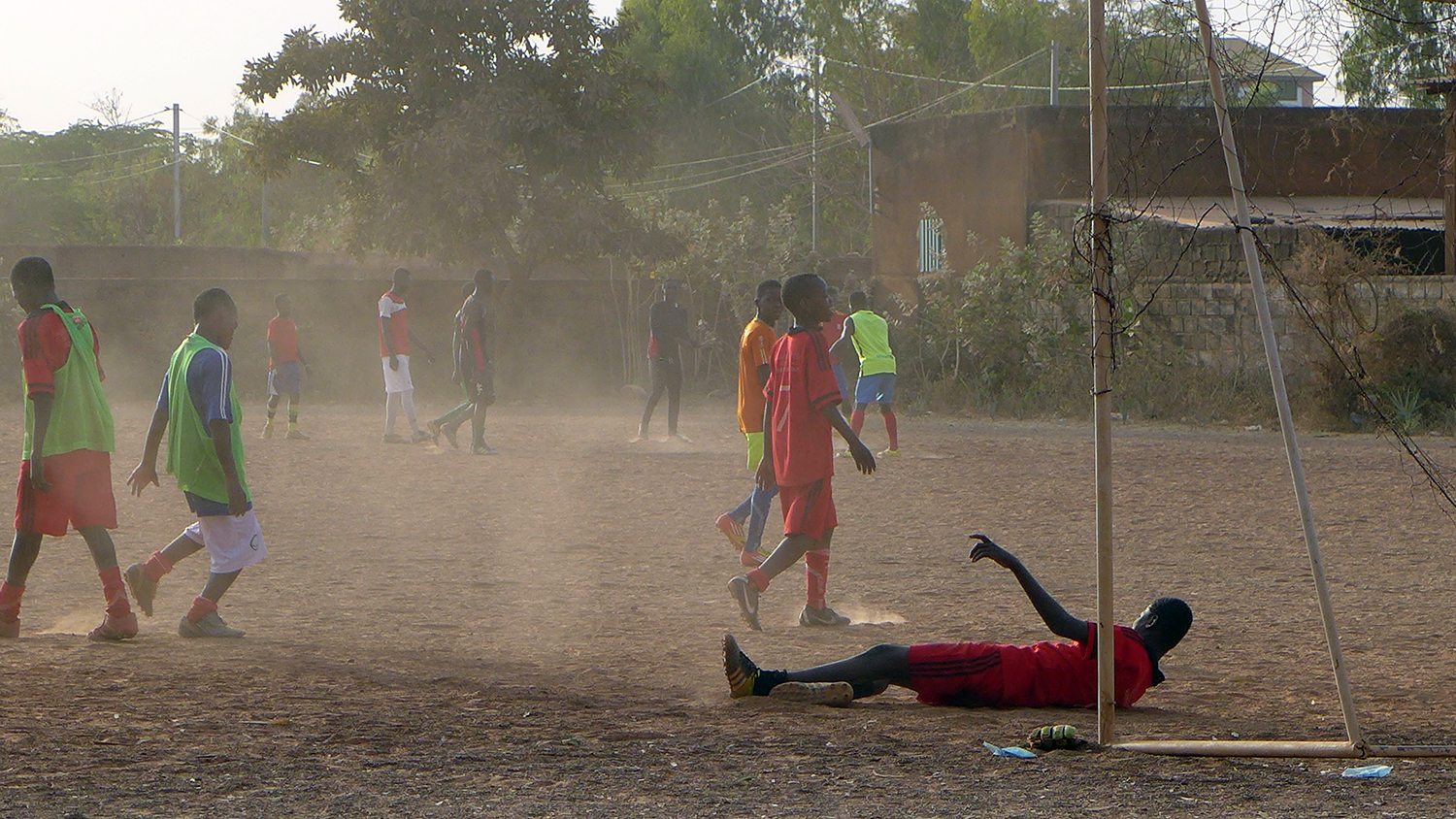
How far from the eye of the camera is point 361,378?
23578 millimetres

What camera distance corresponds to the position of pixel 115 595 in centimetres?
608

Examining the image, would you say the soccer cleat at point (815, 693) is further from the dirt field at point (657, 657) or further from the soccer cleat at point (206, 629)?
the soccer cleat at point (206, 629)

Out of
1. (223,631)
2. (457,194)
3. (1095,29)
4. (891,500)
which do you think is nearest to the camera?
(1095,29)

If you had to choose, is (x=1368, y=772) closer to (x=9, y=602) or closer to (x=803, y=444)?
(x=803, y=444)

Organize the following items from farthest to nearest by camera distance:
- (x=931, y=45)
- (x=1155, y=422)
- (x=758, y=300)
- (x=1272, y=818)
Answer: (x=931, y=45), (x=1155, y=422), (x=758, y=300), (x=1272, y=818)

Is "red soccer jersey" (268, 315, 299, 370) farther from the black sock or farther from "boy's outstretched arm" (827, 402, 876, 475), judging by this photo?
the black sock

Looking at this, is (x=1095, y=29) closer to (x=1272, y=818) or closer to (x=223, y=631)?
(x=1272, y=818)

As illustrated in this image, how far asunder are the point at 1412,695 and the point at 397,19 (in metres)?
20.7

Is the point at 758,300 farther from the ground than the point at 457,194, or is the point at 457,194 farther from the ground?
the point at 457,194

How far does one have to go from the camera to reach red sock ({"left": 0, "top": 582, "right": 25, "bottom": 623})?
6141mm

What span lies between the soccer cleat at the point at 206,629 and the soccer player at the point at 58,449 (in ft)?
0.71

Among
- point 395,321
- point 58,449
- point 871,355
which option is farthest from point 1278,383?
point 395,321

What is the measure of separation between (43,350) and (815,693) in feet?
11.8

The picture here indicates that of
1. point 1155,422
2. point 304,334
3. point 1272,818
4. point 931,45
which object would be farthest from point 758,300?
point 931,45
